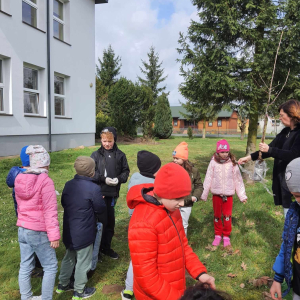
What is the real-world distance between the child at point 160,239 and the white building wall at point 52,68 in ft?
31.1

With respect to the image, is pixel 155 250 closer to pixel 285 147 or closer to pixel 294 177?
pixel 294 177

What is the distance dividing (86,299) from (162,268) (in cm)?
157

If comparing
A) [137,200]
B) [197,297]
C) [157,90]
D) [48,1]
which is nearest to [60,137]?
[48,1]

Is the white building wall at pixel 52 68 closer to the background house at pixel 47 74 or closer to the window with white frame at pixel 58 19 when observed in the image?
the background house at pixel 47 74

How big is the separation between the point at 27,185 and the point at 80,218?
62 centimetres

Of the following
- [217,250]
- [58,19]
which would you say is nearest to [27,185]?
[217,250]

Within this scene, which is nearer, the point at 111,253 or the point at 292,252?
the point at 292,252

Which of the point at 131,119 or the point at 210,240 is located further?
the point at 131,119

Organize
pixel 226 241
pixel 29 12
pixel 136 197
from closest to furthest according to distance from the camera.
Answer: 1. pixel 136 197
2. pixel 226 241
3. pixel 29 12

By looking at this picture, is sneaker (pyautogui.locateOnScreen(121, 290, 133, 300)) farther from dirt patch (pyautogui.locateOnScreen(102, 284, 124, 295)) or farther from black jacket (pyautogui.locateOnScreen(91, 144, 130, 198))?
black jacket (pyautogui.locateOnScreen(91, 144, 130, 198))

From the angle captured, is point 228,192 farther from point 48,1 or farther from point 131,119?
point 131,119

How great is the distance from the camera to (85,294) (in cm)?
301

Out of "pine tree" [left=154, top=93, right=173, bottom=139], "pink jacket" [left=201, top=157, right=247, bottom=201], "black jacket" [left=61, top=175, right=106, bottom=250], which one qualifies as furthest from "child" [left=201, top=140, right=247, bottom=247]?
"pine tree" [left=154, top=93, right=173, bottom=139]

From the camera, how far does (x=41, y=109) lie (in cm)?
1191
